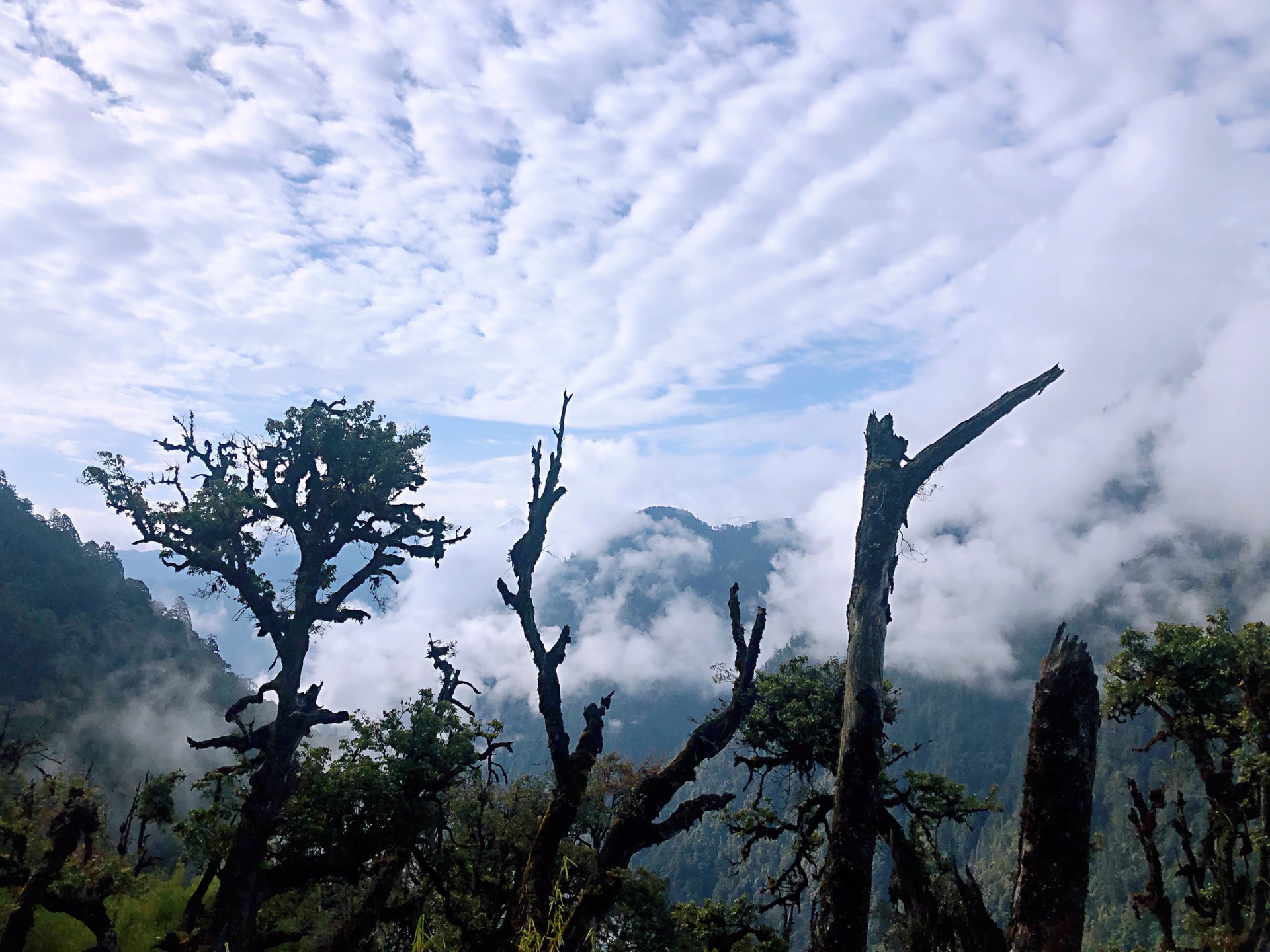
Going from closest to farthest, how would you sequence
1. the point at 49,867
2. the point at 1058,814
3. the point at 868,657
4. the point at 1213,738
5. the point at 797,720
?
the point at 1058,814 → the point at 868,657 → the point at 49,867 → the point at 797,720 → the point at 1213,738

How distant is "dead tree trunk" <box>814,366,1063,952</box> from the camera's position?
9.23 m

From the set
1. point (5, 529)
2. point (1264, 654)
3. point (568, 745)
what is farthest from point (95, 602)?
point (1264, 654)

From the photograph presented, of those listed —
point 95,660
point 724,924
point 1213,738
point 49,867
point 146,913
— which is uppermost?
point 1213,738

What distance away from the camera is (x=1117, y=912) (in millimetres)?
167750

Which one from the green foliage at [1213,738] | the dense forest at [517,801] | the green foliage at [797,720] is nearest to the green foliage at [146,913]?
the dense forest at [517,801]

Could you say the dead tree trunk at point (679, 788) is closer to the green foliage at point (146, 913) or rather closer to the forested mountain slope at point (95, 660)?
the green foliage at point (146, 913)

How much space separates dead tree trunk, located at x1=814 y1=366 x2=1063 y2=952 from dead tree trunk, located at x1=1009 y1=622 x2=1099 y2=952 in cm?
304

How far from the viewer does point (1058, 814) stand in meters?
6.44

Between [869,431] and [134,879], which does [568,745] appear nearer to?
[869,431]

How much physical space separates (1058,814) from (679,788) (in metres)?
6.73

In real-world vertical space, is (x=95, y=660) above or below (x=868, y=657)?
below

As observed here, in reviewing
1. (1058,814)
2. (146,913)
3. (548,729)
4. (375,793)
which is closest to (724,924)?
(548,729)

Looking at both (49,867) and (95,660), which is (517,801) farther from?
(95,660)

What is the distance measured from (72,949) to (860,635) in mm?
19677
